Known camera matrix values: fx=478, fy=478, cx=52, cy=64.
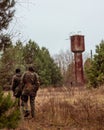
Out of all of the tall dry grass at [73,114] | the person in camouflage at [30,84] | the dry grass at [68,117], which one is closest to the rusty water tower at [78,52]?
the tall dry grass at [73,114]

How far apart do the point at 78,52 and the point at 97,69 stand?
2075cm

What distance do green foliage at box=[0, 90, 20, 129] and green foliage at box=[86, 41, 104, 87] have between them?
2710 centimetres

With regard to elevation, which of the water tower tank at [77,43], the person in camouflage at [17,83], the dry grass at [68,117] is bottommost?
the dry grass at [68,117]

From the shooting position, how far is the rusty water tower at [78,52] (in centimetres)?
5878

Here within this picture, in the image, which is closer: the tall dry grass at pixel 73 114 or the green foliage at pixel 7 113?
the green foliage at pixel 7 113

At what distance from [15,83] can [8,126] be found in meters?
9.76

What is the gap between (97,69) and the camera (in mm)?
38688

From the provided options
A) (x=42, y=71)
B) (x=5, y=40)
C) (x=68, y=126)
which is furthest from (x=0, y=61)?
(x=42, y=71)

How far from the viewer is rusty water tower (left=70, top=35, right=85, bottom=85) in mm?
58781

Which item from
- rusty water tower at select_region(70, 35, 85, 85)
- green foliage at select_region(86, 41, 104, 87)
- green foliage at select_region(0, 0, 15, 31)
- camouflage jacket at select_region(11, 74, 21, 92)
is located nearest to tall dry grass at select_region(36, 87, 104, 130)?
camouflage jacket at select_region(11, 74, 21, 92)

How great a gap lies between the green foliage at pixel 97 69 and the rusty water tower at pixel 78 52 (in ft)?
61.4

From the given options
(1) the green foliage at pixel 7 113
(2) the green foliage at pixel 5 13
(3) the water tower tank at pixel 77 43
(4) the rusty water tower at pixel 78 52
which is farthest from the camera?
(3) the water tower tank at pixel 77 43

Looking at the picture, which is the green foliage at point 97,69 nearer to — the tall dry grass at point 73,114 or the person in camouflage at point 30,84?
the tall dry grass at point 73,114

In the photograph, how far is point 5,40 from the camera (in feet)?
47.3
